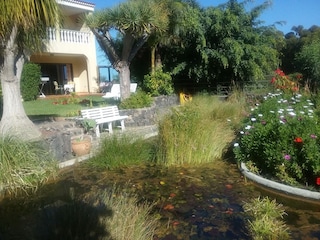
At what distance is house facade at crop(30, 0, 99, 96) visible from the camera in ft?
67.3

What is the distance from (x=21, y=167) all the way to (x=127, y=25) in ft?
24.9

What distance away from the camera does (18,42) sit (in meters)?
6.71

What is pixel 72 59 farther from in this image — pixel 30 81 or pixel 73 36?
pixel 30 81

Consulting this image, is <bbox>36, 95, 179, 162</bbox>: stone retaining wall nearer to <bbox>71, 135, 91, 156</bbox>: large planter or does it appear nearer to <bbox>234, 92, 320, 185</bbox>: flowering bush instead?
<bbox>71, 135, 91, 156</bbox>: large planter

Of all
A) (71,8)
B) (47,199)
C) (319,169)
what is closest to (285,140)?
(319,169)

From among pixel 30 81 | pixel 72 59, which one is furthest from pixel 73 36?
pixel 30 81

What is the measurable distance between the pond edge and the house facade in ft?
56.1

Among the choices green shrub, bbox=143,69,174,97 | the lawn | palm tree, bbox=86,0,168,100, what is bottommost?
the lawn

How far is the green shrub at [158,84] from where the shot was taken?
14.1 m

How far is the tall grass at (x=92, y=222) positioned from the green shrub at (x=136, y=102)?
27.8ft

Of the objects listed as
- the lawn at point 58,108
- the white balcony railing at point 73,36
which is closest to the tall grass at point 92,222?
the lawn at point 58,108

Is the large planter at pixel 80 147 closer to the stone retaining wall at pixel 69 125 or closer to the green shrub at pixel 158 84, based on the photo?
the stone retaining wall at pixel 69 125

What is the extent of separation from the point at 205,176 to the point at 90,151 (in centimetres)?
278

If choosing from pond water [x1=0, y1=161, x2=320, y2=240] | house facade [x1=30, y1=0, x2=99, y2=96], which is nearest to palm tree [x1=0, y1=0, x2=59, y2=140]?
pond water [x1=0, y1=161, x2=320, y2=240]
